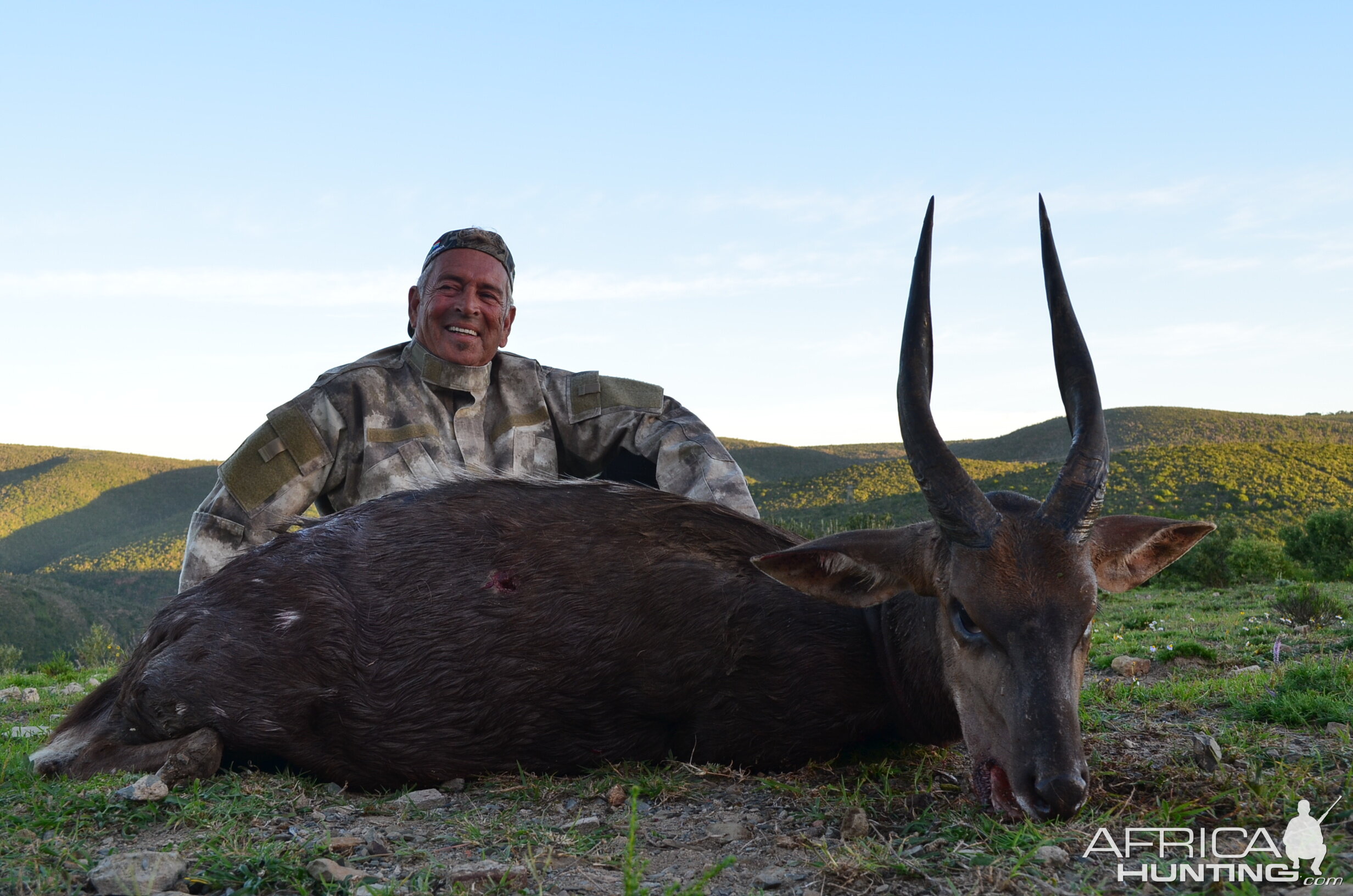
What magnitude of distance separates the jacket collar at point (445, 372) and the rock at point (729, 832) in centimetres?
417

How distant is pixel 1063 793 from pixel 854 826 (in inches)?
24.9

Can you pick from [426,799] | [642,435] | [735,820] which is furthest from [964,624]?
[642,435]

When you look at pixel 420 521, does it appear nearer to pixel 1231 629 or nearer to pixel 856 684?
pixel 856 684

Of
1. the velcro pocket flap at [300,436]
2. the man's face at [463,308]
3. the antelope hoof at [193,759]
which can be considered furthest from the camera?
the man's face at [463,308]

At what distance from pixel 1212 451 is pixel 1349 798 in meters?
48.2

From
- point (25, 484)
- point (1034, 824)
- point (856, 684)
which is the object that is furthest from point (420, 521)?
point (25, 484)

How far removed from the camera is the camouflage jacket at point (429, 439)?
598 centimetres

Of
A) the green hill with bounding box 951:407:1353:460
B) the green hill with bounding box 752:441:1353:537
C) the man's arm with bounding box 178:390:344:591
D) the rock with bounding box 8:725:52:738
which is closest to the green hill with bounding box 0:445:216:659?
the green hill with bounding box 752:441:1353:537

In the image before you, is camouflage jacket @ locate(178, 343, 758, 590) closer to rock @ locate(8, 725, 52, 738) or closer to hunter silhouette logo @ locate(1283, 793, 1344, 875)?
rock @ locate(8, 725, 52, 738)

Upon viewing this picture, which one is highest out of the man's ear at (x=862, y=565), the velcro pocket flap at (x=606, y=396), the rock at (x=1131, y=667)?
the velcro pocket flap at (x=606, y=396)

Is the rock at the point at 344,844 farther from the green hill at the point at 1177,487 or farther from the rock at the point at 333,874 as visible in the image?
the green hill at the point at 1177,487

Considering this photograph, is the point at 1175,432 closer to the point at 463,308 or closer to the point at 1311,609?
the point at 1311,609

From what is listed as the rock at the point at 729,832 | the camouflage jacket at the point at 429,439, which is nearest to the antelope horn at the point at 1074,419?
the rock at the point at 729,832

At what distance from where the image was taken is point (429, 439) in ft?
21.1
